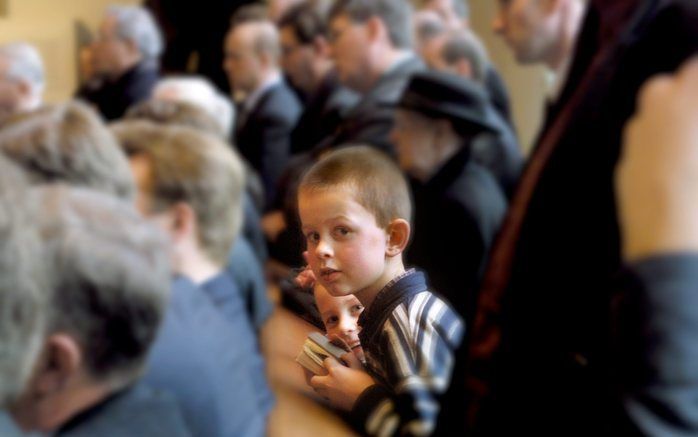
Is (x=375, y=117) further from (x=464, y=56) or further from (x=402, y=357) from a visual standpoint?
(x=464, y=56)

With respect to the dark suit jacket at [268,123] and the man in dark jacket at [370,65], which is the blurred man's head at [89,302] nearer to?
the man in dark jacket at [370,65]

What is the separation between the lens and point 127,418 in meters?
0.69

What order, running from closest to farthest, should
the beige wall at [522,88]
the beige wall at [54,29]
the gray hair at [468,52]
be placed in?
the beige wall at [54,29], the gray hair at [468,52], the beige wall at [522,88]

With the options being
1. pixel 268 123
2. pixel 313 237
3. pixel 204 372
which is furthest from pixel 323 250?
pixel 268 123

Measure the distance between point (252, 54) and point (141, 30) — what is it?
516mm

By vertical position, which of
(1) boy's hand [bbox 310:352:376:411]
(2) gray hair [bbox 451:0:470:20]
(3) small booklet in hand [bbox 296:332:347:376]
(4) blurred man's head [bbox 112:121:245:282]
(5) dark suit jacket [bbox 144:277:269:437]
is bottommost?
(5) dark suit jacket [bbox 144:277:269:437]

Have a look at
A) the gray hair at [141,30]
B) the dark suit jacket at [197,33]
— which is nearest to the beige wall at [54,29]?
the gray hair at [141,30]

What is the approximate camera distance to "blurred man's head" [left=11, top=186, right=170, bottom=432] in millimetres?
583

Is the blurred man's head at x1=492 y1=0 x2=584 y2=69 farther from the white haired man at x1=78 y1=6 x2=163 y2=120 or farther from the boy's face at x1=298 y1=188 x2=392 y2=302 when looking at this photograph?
the white haired man at x1=78 y1=6 x2=163 y2=120

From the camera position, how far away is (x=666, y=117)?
1.77 feet

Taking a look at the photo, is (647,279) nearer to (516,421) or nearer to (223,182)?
(516,421)

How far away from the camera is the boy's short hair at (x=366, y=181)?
332 mm

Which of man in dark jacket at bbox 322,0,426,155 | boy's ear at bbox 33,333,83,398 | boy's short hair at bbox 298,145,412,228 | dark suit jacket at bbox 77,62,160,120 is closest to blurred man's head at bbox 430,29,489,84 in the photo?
man in dark jacket at bbox 322,0,426,155

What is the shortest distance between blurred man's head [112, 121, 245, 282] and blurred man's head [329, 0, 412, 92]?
0.31 metres
